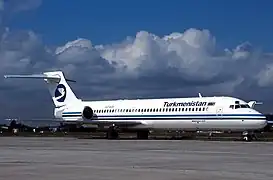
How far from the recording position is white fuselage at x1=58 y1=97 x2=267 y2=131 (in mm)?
45781

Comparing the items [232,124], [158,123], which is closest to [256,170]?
[232,124]

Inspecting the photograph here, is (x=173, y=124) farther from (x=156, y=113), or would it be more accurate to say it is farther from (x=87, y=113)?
(x=87, y=113)

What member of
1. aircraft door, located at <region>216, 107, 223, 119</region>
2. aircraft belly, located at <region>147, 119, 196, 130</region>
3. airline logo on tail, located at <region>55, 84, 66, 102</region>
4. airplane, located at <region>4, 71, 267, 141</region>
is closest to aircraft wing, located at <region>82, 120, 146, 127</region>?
airplane, located at <region>4, 71, 267, 141</region>

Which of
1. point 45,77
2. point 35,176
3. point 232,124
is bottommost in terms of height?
point 35,176

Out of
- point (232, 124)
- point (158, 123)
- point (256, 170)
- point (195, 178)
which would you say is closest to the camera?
point (195, 178)

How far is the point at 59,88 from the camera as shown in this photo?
203ft

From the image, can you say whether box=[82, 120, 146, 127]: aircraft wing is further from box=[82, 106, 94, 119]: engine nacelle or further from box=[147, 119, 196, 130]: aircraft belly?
box=[147, 119, 196, 130]: aircraft belly

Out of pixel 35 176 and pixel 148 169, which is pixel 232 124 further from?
pixel 35 176

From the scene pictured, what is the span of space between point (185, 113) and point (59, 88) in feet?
58.9

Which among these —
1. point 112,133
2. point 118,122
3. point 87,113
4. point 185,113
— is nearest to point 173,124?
point 185,113

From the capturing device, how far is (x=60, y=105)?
61969 millimetres

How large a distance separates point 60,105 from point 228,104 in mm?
21739

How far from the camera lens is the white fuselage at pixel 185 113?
4578cm

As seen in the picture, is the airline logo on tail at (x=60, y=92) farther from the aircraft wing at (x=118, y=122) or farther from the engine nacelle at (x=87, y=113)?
the aircraft wing at (x=118, y=122)
